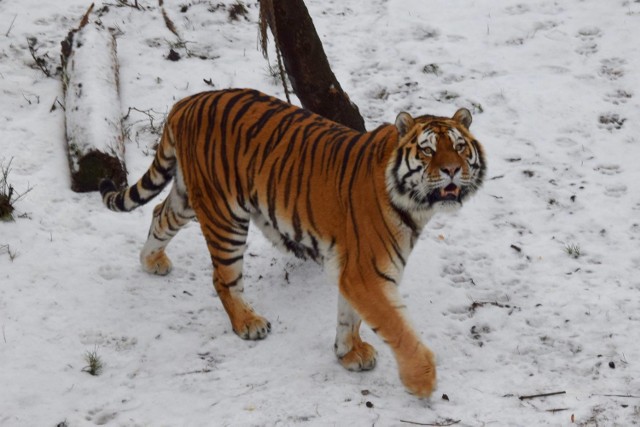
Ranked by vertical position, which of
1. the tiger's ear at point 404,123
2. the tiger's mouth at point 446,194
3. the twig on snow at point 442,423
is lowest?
the twig on snow at point 442,423

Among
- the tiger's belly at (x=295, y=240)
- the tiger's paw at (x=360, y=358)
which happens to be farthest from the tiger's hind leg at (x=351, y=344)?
the tiger's belly at (x=295, y=240)

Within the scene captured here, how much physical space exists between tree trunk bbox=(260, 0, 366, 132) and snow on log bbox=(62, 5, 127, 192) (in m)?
1.45

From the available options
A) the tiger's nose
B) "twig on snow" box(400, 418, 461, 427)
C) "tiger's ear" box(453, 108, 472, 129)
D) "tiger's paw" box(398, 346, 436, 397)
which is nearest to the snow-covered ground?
"twig on snow" box(400, 418, 461, 427)

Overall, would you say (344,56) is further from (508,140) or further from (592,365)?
(592,365)

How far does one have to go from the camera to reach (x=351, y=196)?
421 centimetres

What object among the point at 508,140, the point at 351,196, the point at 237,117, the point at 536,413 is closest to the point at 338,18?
the point at 508,140

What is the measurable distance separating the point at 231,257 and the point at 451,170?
158cm

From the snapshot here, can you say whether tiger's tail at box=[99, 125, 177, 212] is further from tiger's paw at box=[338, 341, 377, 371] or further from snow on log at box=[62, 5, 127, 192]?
tiger's paw at box=[338, 341, 377, 371]

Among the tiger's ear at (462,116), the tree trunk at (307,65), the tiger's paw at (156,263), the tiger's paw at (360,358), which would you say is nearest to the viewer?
the tiger's ear at (462,116)

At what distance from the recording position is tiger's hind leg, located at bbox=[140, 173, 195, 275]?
5066 mm

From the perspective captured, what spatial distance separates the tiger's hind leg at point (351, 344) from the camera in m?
4.43

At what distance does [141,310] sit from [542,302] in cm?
248

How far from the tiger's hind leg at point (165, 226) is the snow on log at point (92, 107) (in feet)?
2.77

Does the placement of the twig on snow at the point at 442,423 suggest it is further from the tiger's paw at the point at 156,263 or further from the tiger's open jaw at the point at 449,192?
the tiger's paw at the point at 156,263
